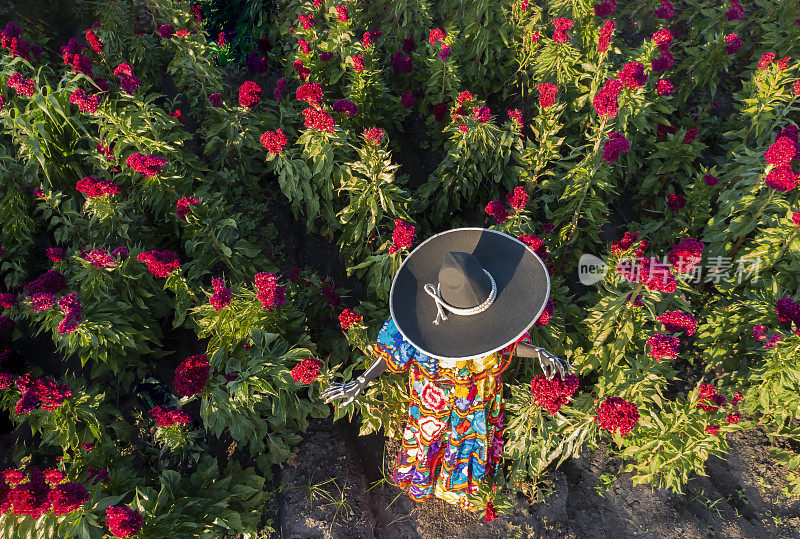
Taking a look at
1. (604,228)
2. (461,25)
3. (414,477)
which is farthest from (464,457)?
(461,25)

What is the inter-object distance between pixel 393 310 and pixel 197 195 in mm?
2299

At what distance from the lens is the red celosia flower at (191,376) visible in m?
2.68

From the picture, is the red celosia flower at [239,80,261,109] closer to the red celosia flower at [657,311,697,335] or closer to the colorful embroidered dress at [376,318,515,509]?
the colorful embroidered dress at [376,318,515,509]

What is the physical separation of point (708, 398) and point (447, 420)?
1518 mm

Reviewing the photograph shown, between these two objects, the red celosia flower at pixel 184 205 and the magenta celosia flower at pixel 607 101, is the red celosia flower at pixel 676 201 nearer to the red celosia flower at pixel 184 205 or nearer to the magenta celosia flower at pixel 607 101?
the magenta celosia flower at pixel 607 101

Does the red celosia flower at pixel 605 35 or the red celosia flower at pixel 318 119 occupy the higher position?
the red celosia flower at pixel 605 35

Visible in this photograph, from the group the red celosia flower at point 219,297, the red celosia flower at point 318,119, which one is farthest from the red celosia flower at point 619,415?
the red celosia flower at point 318,119

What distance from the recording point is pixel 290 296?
3.77 m

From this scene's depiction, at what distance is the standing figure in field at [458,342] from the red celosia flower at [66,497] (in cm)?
135

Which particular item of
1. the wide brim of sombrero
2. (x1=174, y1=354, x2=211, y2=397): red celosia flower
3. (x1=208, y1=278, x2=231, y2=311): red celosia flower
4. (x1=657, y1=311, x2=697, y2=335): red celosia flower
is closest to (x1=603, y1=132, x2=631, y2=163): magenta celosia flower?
the wide brim of sombrero

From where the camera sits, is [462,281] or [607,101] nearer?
[462,281]

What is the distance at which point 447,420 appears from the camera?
2996 millimetres

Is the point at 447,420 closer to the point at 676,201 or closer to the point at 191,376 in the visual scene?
the point at 191,376

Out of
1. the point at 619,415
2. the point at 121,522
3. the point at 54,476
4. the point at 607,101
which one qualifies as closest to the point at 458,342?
the point at 619,415
